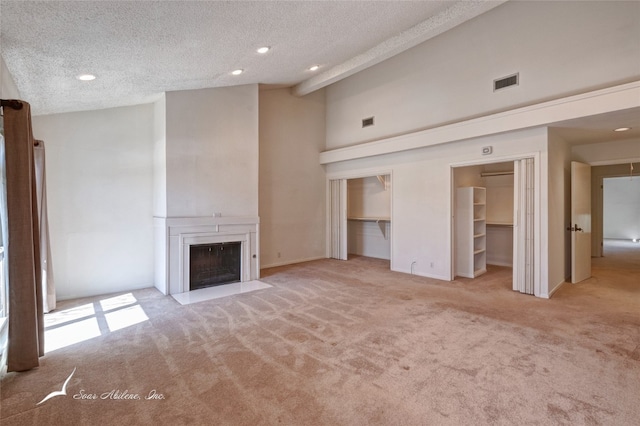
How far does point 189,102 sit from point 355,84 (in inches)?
155

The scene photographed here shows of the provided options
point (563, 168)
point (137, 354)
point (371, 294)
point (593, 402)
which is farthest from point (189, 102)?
point (563, 168)

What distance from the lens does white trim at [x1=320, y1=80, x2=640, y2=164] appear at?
143 inches

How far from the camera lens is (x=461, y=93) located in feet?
17.4

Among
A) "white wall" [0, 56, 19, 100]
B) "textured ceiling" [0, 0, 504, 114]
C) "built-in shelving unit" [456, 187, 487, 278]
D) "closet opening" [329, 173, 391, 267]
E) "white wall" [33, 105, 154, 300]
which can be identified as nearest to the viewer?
"textured ceiling" [0, 0, 504, 114]

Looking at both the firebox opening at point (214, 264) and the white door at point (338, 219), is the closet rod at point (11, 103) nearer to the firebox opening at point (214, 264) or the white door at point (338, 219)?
the firebox opening at point (214, 264)

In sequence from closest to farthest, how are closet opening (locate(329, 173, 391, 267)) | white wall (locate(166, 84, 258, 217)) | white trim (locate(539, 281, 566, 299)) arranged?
white trim (locate(539, 281, 566, 299))
white wall (locate(166, 84, 258, 217))
closet opening (locate(329, 173, 391, 267))

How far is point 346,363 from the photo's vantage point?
2617mm

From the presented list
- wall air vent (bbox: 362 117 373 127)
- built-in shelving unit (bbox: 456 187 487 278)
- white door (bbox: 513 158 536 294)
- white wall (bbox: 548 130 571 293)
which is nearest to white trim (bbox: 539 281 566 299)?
white wall (bbox: 548 130 571 293)

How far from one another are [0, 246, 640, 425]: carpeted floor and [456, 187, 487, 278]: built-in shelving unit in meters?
1.33

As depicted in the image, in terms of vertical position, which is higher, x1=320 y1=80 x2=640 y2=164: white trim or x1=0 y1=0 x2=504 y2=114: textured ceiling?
x1=0 y1=0 x2=504 y2=114: textured ceiling

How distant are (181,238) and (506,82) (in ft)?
18.9

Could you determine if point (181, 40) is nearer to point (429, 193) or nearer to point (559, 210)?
point (429, 193)

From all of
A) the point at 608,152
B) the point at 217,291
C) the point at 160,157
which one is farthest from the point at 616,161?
the point at 160,157

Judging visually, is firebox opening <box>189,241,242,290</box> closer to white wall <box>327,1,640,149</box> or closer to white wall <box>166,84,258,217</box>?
white wall <box>166,84,258,217</box>
